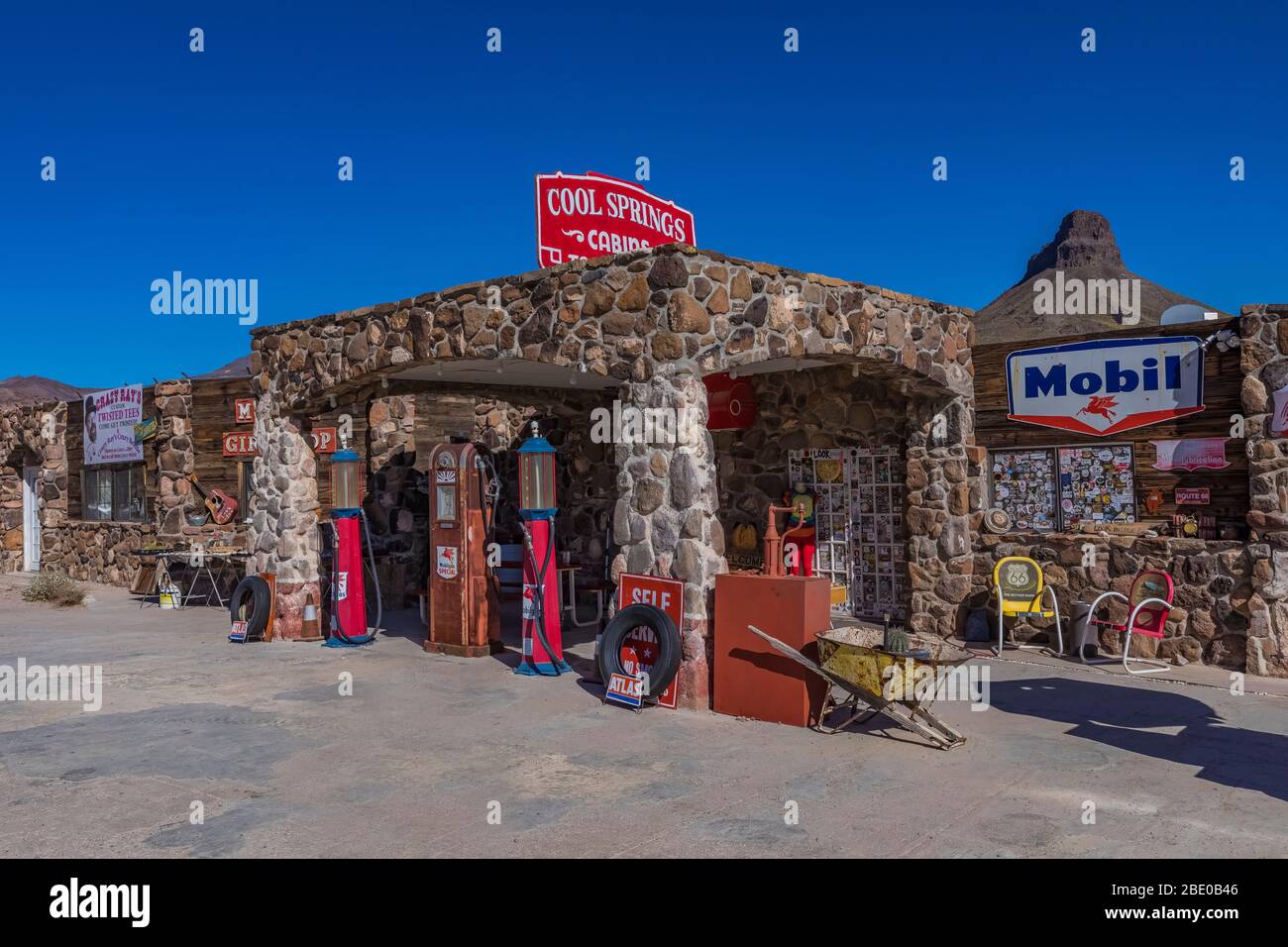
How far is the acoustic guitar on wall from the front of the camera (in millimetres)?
17859

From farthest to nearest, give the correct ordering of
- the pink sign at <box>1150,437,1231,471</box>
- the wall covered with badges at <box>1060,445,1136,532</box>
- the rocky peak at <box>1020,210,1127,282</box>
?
the rocky peak at <box>1020,210,1127,282</box>, the wall covered with badges at <box>1060,445,1136,532</box>, the pink sign at <box>1150,437,1231,471</box>

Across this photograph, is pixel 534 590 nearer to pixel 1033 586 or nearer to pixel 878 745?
pixel 878 745

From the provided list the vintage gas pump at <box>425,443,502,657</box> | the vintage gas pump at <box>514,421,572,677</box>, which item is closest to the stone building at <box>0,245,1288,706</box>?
the vintage gas pump at <box>514,421,572,677</box>

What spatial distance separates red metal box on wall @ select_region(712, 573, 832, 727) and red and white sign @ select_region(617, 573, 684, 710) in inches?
15.1

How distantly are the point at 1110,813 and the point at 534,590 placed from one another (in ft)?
18.8

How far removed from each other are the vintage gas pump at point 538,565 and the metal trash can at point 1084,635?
5321 mm

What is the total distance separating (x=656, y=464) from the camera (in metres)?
8.77

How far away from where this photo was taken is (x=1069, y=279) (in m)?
22.6

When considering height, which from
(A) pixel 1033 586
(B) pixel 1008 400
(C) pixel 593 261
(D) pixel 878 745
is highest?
(C) pixel 593 261

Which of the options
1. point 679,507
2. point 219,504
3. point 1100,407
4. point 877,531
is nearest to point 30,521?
point 219,504

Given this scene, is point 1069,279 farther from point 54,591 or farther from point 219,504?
point 54,591

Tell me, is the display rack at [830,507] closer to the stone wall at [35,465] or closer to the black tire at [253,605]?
the black tire at [253,605]

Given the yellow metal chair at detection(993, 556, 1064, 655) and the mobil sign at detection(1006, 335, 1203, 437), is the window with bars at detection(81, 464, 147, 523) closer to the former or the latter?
the yellow metal chair at detection(993, 556, 1064, 655)
